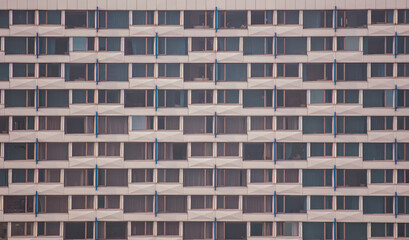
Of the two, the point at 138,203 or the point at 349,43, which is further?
the point at 138,203

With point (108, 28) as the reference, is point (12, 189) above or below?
below

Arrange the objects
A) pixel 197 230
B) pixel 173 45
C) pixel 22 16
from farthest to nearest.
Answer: pixel 197 230
pixel 173 45
pixel 22 16

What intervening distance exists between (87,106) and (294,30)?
1986cm

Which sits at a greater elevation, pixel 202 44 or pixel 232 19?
pixel 232 19

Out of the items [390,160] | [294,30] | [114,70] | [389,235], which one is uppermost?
[294,30]

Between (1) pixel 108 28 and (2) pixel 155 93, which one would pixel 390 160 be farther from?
(1) pixel 108 28

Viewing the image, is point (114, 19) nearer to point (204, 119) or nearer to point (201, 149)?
point (204, 119)

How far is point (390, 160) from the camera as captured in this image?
42062mm

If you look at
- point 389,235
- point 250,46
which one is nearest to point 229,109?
point 250,46

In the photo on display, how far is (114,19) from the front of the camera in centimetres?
4206

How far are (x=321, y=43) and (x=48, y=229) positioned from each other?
3013 cm

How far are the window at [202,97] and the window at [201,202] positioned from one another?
340 inches

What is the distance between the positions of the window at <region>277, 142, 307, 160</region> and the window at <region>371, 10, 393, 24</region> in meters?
13.2

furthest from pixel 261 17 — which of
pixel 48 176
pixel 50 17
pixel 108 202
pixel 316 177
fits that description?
pixel 48 176
